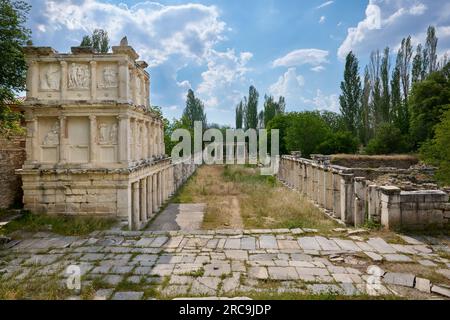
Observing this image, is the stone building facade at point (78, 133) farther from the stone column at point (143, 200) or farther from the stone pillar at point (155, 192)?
the stone pillar at point (155, 192)

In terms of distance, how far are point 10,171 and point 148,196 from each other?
4.89 meters

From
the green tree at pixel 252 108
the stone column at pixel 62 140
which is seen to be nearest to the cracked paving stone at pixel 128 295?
the stone column at pixel 62 140

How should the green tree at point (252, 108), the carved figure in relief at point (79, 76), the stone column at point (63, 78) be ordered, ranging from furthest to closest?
the green tree at point (252, 108) → the carved figure in relief at point (79, 76) → the stone column at point (63, 78)

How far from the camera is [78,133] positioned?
10070 millimetres

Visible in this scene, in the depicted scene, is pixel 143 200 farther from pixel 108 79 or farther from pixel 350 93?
pixel 350 93

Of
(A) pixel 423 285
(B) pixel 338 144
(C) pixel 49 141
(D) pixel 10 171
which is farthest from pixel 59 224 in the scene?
(B) pixel 338 144

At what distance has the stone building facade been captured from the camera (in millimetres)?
9734

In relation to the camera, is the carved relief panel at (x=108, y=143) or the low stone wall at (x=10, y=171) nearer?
the carved relief panel at (x=108, y=143)

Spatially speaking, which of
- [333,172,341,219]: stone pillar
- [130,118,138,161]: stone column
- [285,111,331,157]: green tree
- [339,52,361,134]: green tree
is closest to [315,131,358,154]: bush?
[285,111,331,157]: green tree

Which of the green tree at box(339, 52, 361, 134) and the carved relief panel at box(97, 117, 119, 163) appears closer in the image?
the carved relief panel at box(97, 117, 119, 163)

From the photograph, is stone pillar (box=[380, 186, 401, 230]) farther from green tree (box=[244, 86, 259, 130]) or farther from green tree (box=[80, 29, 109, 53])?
green tree (box=[244, 86, 259, 130])

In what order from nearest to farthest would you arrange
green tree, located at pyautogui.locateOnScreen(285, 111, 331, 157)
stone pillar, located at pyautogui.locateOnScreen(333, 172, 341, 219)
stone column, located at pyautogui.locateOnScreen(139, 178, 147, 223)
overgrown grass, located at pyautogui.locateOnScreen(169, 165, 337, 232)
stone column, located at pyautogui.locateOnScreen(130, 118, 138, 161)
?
→ stone column, located at pyautogui.locateOnScreen(130, 118, 138, 161)
overgrown grass, located at pyautogui.locateOnScreen(169, 165, 337, 232)
stone pillar, located at pyautogui.locateOnScreen(333, 172, 341, 219)
stone column, located at pyautogui.locateOnScreen(139, 178, 147, 223)
green tree, located at pyautogui.locateOnScreen(285, 111, 331, 157)

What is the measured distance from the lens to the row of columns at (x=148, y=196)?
11.0 m

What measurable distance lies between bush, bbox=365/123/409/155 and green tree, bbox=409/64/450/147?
112 cm
